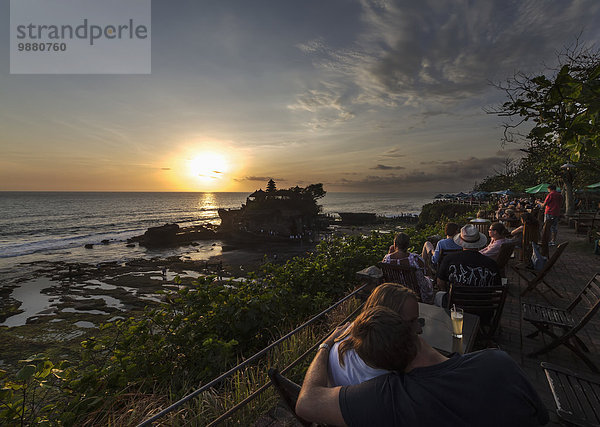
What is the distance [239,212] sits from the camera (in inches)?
2162

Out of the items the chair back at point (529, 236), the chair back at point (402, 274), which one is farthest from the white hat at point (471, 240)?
the chair back at point (529, 236)

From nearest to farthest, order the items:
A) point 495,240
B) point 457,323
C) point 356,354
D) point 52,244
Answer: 1. point 356,354
2. point 457,323
3. point 495,240
4. point 52,244

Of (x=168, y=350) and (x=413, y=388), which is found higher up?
(x=413, y=388)

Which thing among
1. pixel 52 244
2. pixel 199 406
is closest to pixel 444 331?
pixel 199 406

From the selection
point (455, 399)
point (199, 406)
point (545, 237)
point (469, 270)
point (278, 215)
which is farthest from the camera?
point (278, 215)

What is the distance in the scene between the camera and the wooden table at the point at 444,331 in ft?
8.36

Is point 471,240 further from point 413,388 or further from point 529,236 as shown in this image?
point 529,236

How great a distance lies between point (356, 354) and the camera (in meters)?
1.67

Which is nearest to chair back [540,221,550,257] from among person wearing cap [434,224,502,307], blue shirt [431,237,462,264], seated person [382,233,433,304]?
blue shirt [431,237,462,264]

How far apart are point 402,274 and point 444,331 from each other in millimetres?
1640

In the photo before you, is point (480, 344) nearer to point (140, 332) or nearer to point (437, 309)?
point (437, 309)

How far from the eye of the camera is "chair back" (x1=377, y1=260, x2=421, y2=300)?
4.33 m

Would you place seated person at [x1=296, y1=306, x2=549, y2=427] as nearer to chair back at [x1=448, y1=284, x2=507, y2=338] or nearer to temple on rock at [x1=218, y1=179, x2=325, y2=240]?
chair back at [x1=448, y1=284, x2=507, y2=338]

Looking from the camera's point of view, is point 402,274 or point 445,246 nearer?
point 402,274
